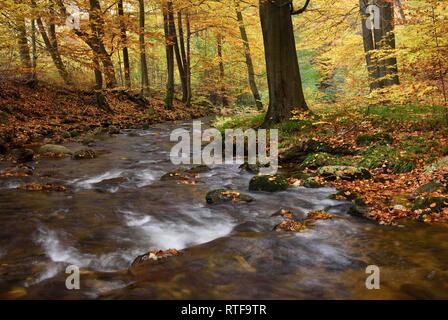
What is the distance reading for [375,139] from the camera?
9.58m

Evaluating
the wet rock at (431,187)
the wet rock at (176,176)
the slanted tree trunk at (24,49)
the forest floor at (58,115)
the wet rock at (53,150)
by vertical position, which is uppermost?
the slanted tree trunk at (24,49)

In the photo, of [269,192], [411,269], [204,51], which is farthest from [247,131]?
[204,51]

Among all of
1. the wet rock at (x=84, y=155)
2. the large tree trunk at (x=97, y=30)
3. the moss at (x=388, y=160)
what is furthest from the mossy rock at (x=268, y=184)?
the large tree trunk at (x=97, y=30)

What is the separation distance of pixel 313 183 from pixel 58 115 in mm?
12435

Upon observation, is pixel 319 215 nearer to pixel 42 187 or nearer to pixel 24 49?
pixel 42 187

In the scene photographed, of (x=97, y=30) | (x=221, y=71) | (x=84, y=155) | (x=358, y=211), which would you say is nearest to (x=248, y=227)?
(x=358, y=211)

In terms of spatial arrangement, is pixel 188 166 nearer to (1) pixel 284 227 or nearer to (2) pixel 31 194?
(2) pixel 31 194

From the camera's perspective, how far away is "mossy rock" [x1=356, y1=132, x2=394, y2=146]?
9.37 metres

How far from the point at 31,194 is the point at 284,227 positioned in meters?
4.68

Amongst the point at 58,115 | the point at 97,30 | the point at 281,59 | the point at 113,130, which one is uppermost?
the point at 97,30

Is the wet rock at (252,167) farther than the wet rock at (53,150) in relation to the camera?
No

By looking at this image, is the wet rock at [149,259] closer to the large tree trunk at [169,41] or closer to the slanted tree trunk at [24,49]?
the slanted tree trunk at [24,49]

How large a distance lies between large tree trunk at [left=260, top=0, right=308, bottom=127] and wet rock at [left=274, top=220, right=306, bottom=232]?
6672 mm

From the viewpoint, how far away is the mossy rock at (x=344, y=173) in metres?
7.96
